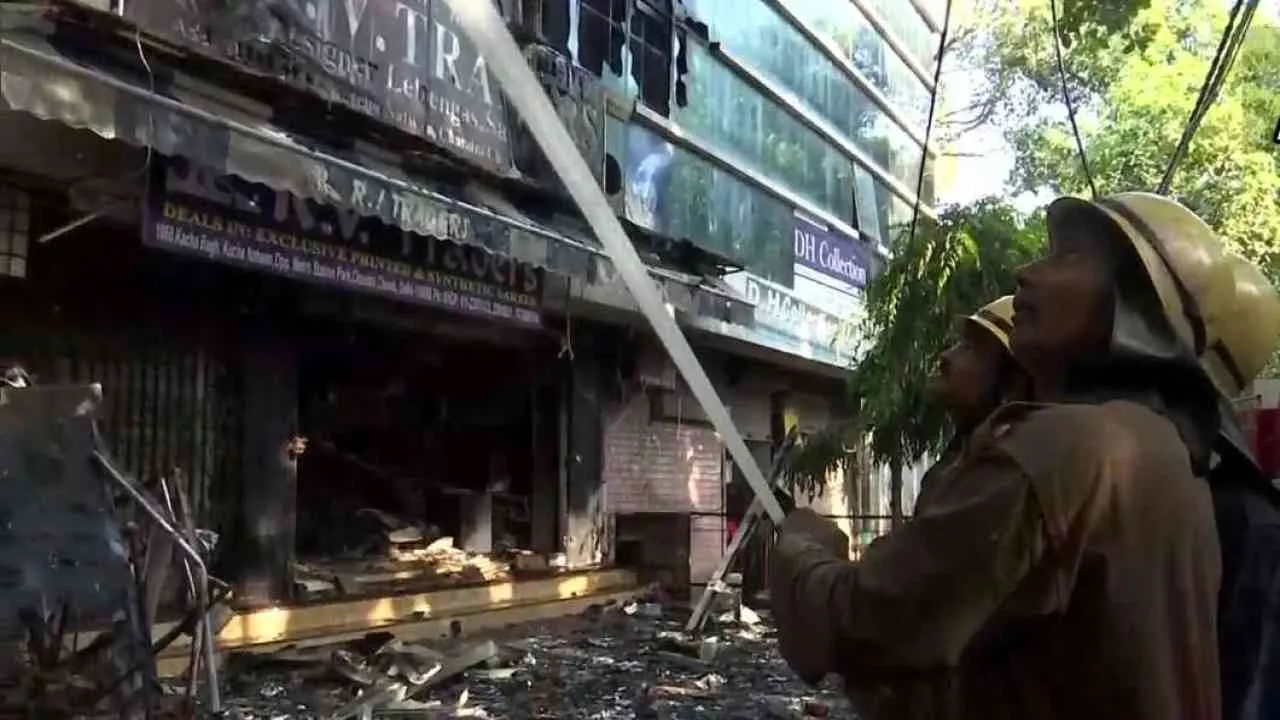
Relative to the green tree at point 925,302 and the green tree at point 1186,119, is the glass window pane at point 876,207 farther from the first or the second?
the green tree at point 925,302

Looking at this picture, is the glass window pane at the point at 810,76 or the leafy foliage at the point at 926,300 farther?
the glass window pane at the point at 810,76

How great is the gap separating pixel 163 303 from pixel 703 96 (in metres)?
7.54

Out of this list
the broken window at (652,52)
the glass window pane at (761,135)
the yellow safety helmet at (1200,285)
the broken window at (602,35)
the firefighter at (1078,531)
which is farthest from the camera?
the glass window pane at (761,135)

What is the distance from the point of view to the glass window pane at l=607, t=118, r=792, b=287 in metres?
11.8

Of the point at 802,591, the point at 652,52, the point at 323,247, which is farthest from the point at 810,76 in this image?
the point at 802,591

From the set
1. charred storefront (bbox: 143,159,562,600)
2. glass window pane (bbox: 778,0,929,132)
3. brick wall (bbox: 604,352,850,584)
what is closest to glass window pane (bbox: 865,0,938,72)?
glass window pane (bbox: 778,0,929,132)

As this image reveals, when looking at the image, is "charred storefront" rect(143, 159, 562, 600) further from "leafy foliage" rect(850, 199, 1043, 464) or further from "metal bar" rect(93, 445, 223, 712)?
"leafy foliage" rect(850, 199, 1043, 464)

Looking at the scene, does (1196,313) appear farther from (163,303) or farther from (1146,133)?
(1146,133)

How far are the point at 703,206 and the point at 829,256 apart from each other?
5033mm

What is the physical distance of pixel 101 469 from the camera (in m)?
3.71

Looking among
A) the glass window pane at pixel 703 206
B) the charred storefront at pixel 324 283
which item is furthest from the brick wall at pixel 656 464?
the glass window pane at pixel 703 206

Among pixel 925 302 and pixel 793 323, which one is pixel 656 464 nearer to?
pixel 793 323

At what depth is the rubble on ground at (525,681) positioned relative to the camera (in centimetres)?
662

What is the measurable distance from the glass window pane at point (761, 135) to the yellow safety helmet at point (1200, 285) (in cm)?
1138
